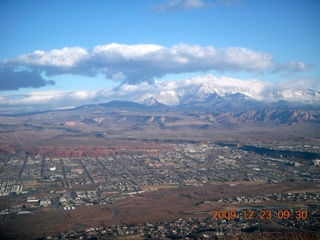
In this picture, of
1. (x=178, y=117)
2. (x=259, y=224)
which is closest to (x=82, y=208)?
(x=259, y=224)

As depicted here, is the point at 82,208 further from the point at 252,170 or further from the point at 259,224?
the point at 252,170

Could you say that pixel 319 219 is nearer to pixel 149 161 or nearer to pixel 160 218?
pixel 160 218

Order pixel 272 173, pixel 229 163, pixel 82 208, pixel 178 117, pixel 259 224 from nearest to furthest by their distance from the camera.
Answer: pixel 259 224 < pixel 82 208 < pixel 272 173 < pixel 229 163 < pixel 178 117

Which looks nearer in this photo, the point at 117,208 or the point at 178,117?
the point at 117,208

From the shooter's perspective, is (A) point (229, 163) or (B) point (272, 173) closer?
(B) point (272, 173)

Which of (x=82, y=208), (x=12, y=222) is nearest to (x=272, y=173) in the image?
(x=82, y=208)

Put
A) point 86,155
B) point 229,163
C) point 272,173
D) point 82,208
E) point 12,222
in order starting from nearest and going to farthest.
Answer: point 12,222
point 82,208
point 272,173
point 229,163
point 86,155


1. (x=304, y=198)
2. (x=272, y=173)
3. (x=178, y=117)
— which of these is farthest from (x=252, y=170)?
(x=178, y=117)

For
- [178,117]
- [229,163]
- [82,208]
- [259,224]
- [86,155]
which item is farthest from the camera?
[178,117]

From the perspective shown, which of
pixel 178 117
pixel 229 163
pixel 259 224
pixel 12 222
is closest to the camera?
pixel 259 224
